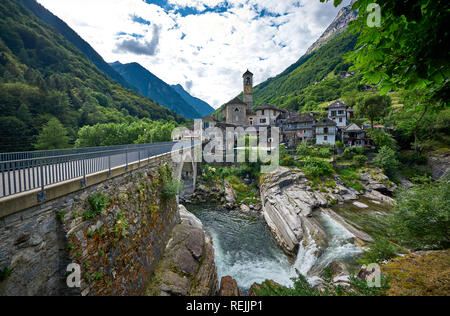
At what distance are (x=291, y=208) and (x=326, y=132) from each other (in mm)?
28385

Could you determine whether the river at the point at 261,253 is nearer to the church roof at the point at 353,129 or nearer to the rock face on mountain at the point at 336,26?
the church roof at the point at 353,129

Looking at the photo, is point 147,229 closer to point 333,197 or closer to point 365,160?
point 333,197

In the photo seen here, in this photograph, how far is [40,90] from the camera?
1689 inches

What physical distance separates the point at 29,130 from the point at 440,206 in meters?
52.7

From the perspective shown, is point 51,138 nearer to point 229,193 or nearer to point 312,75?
point 229,193

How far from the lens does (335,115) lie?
151 feet

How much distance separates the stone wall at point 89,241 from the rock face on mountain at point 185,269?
0.62m

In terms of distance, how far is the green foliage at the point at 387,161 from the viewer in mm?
27656

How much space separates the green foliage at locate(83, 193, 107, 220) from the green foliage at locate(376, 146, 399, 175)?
1432 inches

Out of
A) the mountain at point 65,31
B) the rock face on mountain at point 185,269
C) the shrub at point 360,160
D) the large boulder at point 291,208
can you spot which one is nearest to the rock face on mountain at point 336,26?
the shrub at point 360,160

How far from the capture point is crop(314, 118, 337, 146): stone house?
38.8 metres

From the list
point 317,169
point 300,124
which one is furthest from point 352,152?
point 300,124

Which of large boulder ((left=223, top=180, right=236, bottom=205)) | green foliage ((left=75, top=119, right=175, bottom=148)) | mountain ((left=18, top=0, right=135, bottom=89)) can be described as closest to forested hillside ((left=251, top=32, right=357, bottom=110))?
large boulder ((left=223, top=180, right=236, bottom=205))
